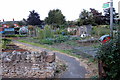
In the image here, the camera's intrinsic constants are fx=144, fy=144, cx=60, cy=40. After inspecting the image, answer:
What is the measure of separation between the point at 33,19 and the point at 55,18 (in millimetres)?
6247

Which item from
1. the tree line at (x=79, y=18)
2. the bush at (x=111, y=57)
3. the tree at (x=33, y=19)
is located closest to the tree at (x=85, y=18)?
the tree line at (x=79, y=18)

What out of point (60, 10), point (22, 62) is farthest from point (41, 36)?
point (60, 10)

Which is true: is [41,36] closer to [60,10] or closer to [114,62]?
[114,62]

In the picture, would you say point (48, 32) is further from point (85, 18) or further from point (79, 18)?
point (79, 18)

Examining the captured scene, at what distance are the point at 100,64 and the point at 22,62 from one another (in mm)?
3085

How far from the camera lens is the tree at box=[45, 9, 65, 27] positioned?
1189 inches

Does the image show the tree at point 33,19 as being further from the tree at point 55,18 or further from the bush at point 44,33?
the bush at point 44,33

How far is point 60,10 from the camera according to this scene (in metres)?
32.8

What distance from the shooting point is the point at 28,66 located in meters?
4.70

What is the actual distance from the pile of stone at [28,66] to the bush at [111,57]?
154 cm

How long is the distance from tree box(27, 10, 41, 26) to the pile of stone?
2920 cm

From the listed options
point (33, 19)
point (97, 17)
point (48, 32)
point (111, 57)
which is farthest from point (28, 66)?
point (33, 19)

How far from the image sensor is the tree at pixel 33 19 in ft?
112

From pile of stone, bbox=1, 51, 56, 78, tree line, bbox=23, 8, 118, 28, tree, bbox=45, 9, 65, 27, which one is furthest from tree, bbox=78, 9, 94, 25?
pile of stone, bbox=1, 51, 56, 78
